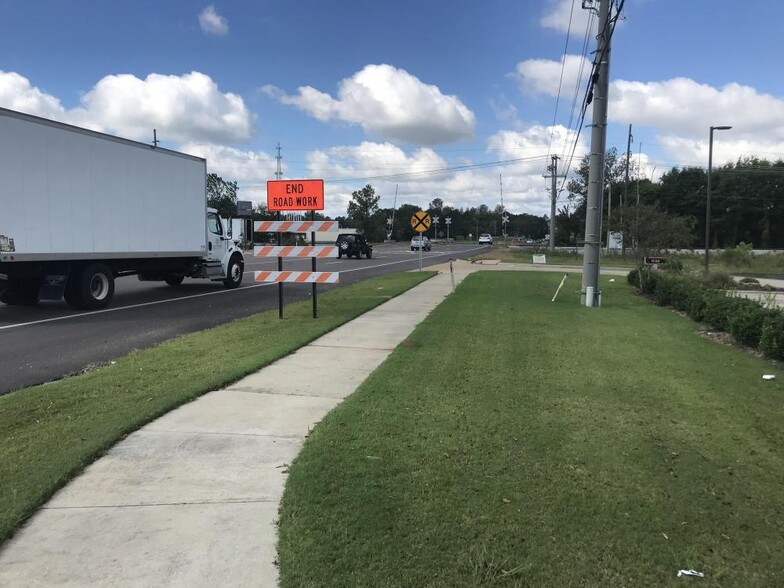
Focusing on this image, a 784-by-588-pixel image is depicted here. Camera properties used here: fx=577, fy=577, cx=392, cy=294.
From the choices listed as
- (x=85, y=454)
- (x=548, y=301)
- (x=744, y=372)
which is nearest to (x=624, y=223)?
(x=548, y=301)

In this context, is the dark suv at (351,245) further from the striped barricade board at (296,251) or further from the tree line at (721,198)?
Answer: the tree line at (721,198)

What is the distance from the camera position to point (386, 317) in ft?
39.2

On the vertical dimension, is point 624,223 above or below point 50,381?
above

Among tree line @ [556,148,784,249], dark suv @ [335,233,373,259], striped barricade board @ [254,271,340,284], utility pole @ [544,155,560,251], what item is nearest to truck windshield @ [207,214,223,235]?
striped barricade board @ [254,271,340,284]

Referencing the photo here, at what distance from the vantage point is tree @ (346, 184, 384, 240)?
11212cm

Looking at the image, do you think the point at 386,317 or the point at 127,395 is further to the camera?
the point at 386,317

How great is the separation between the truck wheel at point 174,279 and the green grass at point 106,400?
9463mm

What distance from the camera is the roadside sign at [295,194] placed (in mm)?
11773

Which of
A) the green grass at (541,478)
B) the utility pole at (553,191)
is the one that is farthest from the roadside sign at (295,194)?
the utility pole at (553,191)

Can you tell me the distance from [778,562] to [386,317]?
30.4 ft

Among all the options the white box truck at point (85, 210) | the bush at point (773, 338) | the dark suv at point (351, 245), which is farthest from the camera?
the dark suv at point (351, 245)

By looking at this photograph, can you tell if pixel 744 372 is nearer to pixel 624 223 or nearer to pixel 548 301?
pixel 548 301

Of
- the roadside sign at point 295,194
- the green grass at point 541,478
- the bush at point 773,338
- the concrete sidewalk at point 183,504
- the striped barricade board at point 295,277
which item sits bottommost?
the concrete sidewalk at point 183,504

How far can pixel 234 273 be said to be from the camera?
1950 centimetres
